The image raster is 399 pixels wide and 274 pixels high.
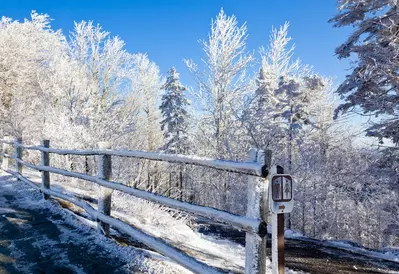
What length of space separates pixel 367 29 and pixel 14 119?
22.2 metres

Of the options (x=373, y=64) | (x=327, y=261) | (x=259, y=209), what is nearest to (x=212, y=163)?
(x=259, y=209)

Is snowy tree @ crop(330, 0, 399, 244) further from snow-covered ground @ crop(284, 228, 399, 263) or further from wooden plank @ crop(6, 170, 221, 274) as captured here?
wooden plank @ crop(6, 170, 221, 274)

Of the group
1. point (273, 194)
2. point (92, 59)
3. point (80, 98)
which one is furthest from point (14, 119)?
point (273, 194)

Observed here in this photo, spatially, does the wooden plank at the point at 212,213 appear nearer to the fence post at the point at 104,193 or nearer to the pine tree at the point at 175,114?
the fence post at the point at 104,193

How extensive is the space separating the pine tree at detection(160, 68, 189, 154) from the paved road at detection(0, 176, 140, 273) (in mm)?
21526

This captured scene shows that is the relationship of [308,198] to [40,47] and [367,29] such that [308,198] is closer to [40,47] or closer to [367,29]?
[367,29]

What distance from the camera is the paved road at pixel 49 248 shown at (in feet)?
10.9

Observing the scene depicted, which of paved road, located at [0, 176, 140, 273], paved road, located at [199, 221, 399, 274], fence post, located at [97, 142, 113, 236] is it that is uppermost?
fence post, located at [97, 142, 113, 236]

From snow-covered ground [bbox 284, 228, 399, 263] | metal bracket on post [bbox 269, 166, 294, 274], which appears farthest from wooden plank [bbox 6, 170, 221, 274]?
snow-covered ground [bbox 284, 228, 399, 263]

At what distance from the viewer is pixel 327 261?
5.80 m

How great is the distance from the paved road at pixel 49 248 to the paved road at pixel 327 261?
123 inches

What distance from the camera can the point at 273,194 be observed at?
238 centimetres

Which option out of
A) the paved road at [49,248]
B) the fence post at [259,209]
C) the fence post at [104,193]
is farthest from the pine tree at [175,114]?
the fence post at [259,209]

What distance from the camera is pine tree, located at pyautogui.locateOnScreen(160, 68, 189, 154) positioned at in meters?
27.1
